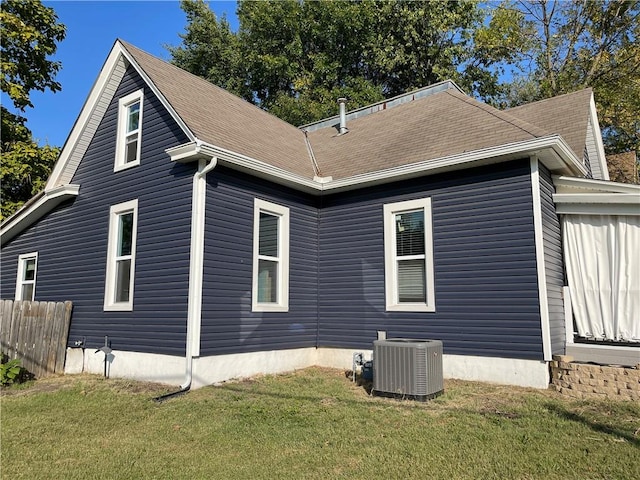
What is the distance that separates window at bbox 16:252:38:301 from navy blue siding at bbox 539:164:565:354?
11.1 m

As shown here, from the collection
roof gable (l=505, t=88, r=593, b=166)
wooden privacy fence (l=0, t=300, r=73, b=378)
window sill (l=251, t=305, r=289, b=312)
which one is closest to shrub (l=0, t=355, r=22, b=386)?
wooden privacy fence (l=0, t=300, r=73, b=378)

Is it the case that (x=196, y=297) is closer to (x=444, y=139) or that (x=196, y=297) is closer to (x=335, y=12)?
(x=444, y=139)

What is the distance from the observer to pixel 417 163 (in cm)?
832

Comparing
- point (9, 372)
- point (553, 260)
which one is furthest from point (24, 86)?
point (553, 260)

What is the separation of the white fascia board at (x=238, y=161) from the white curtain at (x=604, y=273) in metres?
5.01

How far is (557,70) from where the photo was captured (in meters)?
20.5

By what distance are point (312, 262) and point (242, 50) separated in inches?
836

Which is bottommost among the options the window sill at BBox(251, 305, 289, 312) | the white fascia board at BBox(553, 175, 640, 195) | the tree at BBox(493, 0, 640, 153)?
the window sill at BBox(251, 305, 289, 312)

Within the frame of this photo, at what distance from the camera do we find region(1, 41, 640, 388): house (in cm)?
748

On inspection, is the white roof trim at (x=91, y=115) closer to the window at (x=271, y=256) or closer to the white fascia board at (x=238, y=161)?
the white fascia board at (x=238, y=161)

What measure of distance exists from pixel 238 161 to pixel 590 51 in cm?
1893

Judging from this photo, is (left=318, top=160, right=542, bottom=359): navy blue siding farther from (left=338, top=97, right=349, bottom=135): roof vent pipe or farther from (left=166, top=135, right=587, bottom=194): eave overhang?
(left=338, top=97, right=349, bottom=135): roof vent pipe

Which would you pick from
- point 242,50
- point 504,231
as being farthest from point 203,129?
point 242,50

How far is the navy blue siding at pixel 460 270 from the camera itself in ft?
24.2
